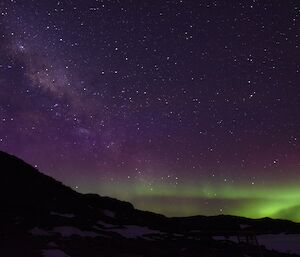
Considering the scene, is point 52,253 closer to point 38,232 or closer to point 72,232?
point 38,232

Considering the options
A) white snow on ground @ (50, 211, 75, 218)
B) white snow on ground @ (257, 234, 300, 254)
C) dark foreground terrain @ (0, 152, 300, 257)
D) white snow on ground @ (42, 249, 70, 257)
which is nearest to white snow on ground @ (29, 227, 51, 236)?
dark foreground terrain @ (0, 152, 300, 257)

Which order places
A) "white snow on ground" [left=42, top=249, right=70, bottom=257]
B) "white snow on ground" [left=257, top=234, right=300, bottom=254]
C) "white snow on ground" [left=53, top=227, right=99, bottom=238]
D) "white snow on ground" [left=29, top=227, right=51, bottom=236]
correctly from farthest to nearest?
"white snow on ground" [left=257, top=234, right=300, bottom=254] → "white snow on ground" [left=53, top=227, right=99, bottom=238] → "white snow on ground" [left=29, top=227, right=51, bottom=236] → "white snow on ground" [left=42, top=249, right=70, bottom=257]

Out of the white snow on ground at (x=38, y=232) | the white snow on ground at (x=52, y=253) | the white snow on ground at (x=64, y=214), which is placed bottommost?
the white snow on ground at (x=52, y=253)

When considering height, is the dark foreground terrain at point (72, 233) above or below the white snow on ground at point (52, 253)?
above

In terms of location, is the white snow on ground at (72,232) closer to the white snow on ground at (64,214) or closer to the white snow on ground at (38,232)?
the white snow on ground at (38,232)

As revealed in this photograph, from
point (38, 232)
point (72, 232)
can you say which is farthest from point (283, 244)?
point (38, 232)

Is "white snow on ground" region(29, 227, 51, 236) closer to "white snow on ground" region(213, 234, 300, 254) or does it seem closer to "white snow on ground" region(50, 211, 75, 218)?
"white snow on ground" region(50, 211, 75, 218)

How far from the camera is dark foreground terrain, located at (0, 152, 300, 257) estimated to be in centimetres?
4525

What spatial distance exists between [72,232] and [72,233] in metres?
0.73

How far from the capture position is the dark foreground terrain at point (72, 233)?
45.3 meters

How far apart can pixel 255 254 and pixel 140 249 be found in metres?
13.4

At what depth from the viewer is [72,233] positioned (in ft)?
185

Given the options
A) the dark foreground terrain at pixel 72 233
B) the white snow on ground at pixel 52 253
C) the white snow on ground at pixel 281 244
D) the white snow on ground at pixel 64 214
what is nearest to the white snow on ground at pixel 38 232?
the dark foreground terrain at pixel 72 233

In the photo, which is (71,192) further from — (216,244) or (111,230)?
(216,244)
